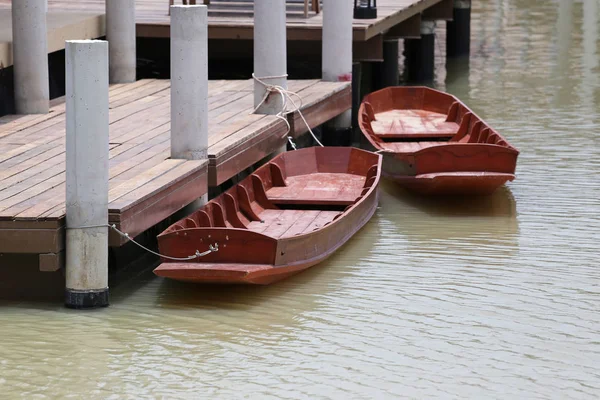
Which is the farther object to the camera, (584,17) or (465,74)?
(584,17)

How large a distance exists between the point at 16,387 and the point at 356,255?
304 centimetres

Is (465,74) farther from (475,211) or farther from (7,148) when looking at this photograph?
(7,148)

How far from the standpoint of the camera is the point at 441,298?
23.7 feet

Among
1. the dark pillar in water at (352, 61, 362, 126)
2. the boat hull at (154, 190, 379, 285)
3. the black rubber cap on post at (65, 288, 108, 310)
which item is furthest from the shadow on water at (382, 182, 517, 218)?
the black rubber cap on post at (65, 288, 108, 310)

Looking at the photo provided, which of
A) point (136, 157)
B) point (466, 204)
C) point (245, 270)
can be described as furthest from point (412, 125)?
point (245, 270)

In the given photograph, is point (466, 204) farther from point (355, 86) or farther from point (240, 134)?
point (355, 86)

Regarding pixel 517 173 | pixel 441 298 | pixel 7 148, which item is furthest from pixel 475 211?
pixel 7 148

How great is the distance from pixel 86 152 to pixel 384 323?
1.85 meters

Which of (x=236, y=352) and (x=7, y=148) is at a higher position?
(x=7, y=148)

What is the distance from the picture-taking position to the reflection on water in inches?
232

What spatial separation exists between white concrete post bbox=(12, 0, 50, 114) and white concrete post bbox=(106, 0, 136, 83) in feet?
5.36

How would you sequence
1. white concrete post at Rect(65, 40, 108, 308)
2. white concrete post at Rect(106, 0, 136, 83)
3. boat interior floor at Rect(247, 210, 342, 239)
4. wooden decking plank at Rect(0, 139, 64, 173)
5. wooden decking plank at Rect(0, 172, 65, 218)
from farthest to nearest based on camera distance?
white concrete post at Rect(106, 0, 136, 83) → boat interior floor at Rect(247, 210, 342, 239) → wooden decking plank at Rect(0, 139, 64, 173) → wooden decking plank at Rect(0, 172, 65, 218) → white concrete post at Rect(65, 40, 108, 308)

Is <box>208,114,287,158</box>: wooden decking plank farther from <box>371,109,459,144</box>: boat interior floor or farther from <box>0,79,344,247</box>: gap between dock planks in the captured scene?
<box>371,109,459,144</box>: boat interior floor

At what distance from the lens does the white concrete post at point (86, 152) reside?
6.41 metres
